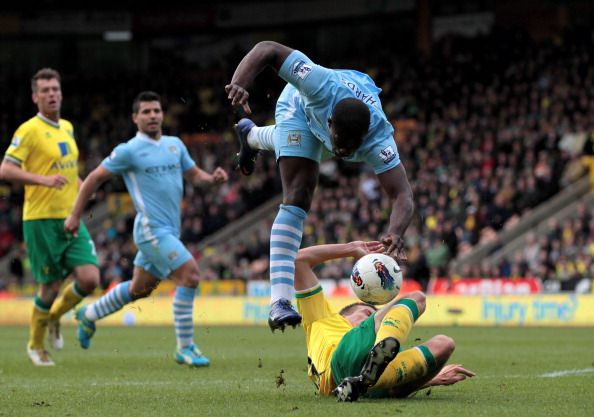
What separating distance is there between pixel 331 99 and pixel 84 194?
3.81 m

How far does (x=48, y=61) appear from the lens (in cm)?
4144

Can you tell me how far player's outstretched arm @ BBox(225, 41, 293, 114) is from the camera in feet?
22.2

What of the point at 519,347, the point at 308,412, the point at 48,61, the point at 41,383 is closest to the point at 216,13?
the point at 48,61

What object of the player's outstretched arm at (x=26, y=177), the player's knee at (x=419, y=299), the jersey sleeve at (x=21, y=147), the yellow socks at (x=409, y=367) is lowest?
the yellow socks at (x=409, y=367)

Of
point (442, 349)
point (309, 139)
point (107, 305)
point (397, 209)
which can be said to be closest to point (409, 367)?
point (442, 349)

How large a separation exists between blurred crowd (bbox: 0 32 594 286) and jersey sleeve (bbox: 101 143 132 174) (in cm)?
988

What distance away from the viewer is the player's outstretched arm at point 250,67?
6773 millimetres

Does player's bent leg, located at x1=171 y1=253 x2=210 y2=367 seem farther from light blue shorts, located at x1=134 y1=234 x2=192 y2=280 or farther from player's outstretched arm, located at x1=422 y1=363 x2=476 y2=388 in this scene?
player's outstretched arm, located at x1=422 y1=363 x2=476 y2=388

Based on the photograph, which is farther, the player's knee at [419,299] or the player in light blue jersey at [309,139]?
the player in light blue jersey at [309,139]

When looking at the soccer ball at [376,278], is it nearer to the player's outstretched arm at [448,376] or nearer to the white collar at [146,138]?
the player's outstretched arm at [448,376]

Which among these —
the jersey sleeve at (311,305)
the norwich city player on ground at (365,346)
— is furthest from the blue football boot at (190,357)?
the jersey sleeve at (311,305)

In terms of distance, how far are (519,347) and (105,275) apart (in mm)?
15826

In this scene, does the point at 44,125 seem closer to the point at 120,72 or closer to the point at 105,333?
the point at 105,333

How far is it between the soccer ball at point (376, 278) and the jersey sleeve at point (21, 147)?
495 centimetres
